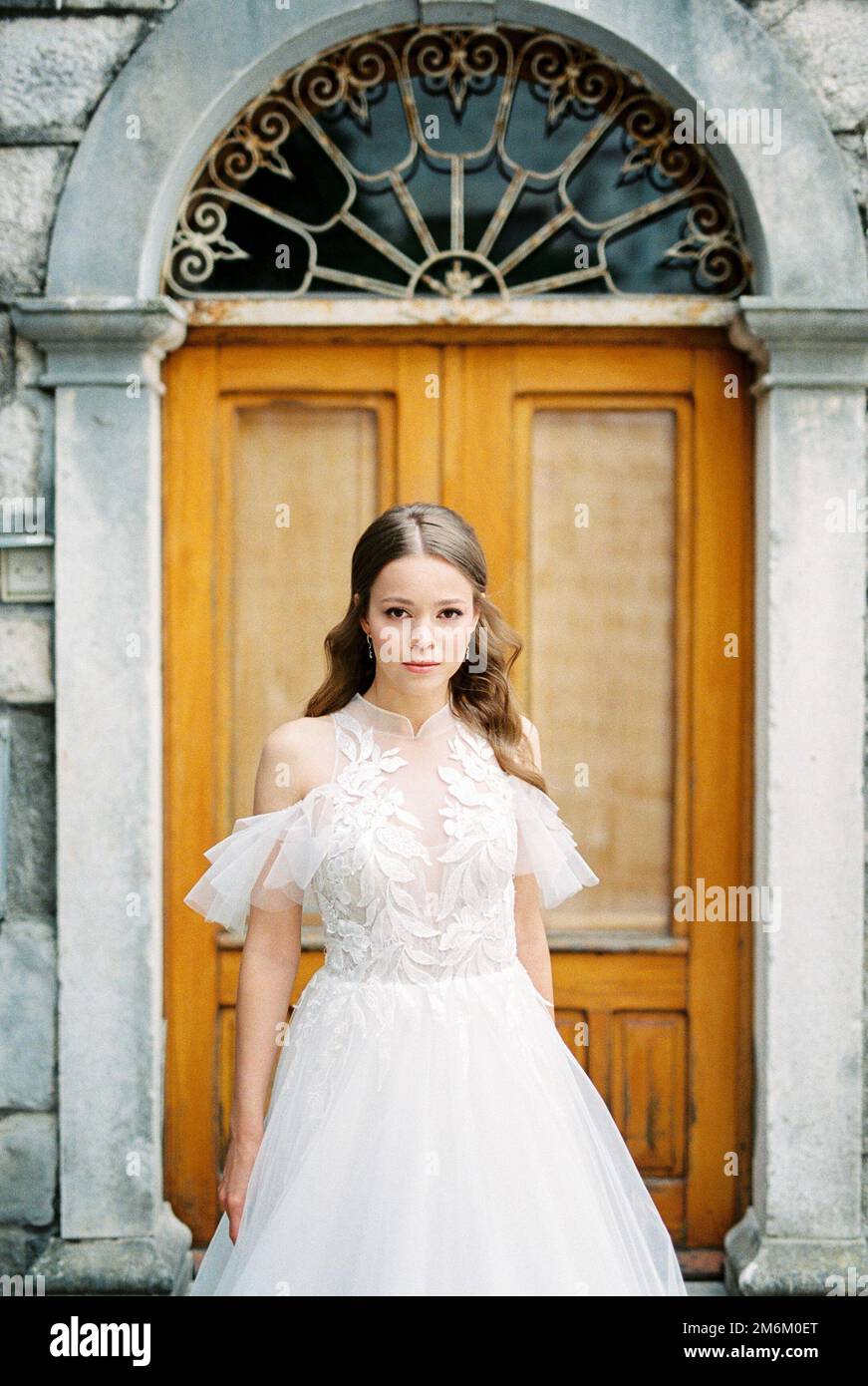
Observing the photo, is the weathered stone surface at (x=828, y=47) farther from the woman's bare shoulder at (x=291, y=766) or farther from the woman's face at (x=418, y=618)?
the woman's bare shoulder at (x=291, y=766)

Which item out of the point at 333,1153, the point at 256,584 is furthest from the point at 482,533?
the point at 333,1153

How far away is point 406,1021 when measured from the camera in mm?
2350

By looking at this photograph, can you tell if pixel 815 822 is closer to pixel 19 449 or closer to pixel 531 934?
pixel 531 934

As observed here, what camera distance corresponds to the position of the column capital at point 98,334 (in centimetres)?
363

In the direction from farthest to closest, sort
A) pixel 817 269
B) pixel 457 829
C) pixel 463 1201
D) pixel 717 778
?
pixel 717 778 < pixel 817 269 < pixel 457 829 < pixel 463 1201

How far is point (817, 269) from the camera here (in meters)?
3.66

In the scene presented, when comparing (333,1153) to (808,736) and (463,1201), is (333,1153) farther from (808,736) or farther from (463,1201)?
(808,736)

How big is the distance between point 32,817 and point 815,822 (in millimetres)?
2325

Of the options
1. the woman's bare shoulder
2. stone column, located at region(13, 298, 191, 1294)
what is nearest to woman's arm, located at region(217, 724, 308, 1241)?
the woman's bare shoulder

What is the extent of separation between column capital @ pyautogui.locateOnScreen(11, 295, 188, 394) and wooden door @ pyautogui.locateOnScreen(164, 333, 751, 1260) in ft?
0.79

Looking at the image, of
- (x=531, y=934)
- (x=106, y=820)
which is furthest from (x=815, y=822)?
(x=106, y=820)

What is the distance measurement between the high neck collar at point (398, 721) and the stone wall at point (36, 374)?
63.2 inches

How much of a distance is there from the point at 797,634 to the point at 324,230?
188 centimetres

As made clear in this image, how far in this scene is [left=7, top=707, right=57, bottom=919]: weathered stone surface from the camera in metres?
3.79
